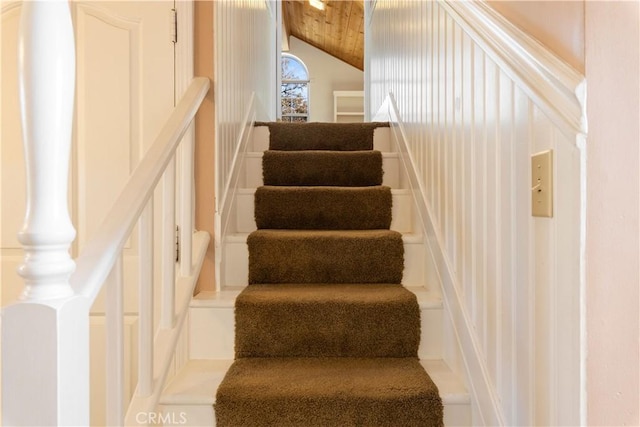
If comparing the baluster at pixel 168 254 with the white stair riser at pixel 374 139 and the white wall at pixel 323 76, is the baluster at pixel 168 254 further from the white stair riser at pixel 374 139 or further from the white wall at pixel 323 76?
the white wall at pixel 323 76

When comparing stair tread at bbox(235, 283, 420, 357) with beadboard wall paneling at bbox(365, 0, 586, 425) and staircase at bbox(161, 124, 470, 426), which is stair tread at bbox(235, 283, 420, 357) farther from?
beadboard wall paneling at bbox(365, 0, 586, 425)

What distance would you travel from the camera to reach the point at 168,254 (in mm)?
1189

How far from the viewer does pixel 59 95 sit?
564 millimetres

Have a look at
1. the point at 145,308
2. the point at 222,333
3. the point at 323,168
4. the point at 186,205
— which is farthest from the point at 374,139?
the point at 145,308

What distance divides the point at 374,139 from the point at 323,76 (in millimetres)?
6072

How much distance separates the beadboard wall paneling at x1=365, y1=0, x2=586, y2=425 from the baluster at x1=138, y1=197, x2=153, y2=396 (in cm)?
81

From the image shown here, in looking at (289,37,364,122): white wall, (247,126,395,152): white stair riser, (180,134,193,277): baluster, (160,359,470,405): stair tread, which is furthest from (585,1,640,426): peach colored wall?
(289,37,364,122): white wall

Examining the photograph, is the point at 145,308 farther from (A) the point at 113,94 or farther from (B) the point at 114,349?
(A) the point at 113,94

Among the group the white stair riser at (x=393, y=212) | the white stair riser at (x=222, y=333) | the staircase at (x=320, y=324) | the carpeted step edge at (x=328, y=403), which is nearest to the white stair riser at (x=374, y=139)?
the staircase at (x=320, y=324)

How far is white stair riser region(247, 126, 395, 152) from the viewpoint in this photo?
236 centimetres

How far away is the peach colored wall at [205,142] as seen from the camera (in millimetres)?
1412

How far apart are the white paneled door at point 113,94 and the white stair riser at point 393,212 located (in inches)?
19.9

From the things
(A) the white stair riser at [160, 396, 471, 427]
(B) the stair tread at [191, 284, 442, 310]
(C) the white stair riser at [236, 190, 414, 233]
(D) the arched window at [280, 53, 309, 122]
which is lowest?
(A) the white stair riser at [160, 396, 471, 427]

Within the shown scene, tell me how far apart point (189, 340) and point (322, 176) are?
1.05 m
